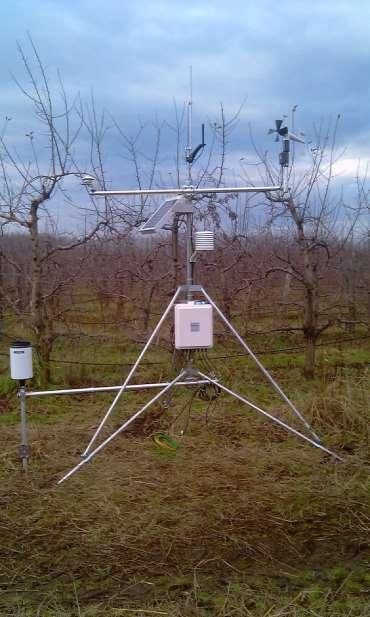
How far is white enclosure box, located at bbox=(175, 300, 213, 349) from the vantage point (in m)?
3.86

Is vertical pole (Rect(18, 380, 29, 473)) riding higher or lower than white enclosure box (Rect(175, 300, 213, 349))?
lower

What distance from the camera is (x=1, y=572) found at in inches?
110

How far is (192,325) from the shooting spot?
12.8 feet

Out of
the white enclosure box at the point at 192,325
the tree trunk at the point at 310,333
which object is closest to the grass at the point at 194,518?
the white enclosure box at the point at 192,325

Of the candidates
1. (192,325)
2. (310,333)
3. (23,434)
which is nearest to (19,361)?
(23,434)

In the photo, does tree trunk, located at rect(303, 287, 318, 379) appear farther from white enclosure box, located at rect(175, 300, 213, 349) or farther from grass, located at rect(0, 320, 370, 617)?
white enclosure box, located at rect(175, 300, 213, 349)

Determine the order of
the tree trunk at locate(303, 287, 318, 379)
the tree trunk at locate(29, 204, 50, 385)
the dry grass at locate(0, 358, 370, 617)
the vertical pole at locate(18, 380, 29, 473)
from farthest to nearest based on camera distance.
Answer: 1. the tree trunk at locate(303, 287, 318, 379)
2. the tree trunk at locate(29, 204, 50, 385)
3. the vertical pole at locate(18, 380, 29, 473)
4. the dry grass at locate(0, 358, 370, 617)

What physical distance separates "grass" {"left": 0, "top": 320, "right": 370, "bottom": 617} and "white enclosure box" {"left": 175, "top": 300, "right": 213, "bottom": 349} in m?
0.90

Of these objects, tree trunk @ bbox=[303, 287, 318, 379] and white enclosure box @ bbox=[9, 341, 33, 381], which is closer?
white enclosure box @ bbox=[9, 341, 33, 381]

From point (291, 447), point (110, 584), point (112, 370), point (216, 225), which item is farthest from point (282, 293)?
point (110, 584)

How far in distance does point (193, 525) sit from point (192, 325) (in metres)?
1.34

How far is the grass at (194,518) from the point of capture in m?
2.58

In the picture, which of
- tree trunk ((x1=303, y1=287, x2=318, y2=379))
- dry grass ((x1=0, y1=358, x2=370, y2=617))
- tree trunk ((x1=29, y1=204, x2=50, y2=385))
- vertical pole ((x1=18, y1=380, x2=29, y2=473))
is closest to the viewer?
dry grass ((x1=0, y1=358, x2=370, y2=617))

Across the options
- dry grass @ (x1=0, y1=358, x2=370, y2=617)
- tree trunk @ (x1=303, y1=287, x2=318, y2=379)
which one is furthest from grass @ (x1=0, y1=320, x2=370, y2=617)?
tree trunk @ (x1=303, y1=287, x2=318, y2=379)
